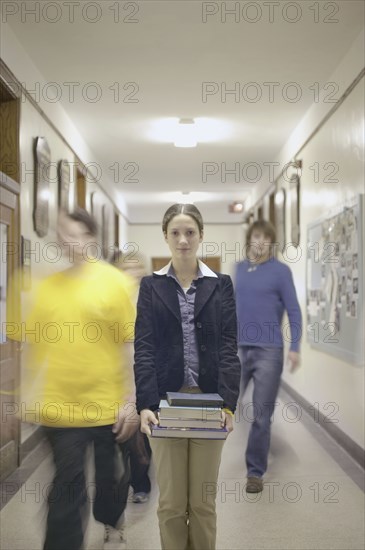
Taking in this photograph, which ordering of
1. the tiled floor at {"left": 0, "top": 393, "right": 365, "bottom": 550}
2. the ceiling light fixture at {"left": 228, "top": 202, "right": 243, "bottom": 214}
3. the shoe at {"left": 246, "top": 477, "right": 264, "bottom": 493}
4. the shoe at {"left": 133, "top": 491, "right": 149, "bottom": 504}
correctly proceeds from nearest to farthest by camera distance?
the tiled floor at {"left": 0, "top": 393, "right": 365, "bottom": 550} < the shoe at {"left": 133, "top": 491, "right": 149, "bottom": 504} < the shoe at {"left": 246, "top": 477, "right": 264, "bottom": 493} < the ceiling light fixture at {"left": 228, "top": 202, "right": 243, "bottom": 214}

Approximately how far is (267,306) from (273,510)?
1.03 meters

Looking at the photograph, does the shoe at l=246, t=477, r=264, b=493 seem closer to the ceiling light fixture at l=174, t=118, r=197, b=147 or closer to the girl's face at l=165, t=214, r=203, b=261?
the girl's face at l=165, t=214, r=203, b=261

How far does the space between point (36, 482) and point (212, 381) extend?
6.62 feet

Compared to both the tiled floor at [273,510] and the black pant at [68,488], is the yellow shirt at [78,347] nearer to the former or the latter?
the black pant at [68,488]

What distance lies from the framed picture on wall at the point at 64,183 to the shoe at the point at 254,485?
9.31 ft

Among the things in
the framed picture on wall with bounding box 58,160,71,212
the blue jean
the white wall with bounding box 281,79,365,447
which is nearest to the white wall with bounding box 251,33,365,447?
the white wall with bounding box 281,79,365,447

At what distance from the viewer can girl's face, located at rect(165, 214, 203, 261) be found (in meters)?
1.92

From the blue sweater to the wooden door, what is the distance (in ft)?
4.38

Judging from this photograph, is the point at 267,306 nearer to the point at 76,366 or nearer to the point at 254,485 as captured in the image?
the point at 254,485

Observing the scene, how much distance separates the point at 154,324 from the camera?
6.41ft

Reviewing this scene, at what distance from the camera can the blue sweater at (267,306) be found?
342 centimetres

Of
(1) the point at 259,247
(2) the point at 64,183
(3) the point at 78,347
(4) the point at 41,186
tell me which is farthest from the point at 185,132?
(3) the point at 78,347

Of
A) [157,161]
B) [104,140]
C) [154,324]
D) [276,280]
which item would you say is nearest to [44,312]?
[154,324]

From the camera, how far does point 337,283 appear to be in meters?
4.52
